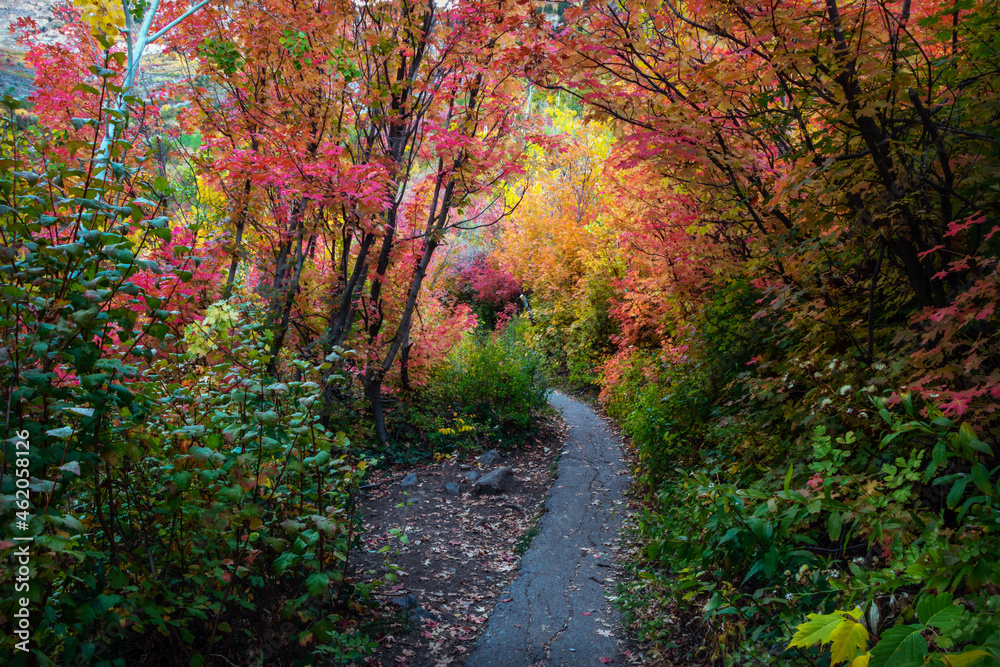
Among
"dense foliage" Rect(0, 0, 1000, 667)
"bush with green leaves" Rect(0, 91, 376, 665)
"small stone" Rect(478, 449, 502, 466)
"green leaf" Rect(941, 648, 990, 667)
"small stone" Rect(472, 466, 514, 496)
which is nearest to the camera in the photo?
"green leaf" Rect(941, 648, 990, 667)

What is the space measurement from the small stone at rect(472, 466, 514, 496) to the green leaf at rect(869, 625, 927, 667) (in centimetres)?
512

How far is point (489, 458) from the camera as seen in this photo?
22.5 feet

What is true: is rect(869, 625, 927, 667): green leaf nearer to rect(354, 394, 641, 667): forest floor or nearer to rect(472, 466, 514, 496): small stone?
rect(354, 394, 641, 667): forest floor

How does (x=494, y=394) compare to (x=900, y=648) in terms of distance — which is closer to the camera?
(x=900, y=648)

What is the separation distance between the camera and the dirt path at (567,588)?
3402mm

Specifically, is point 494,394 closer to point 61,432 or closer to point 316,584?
point 316,584

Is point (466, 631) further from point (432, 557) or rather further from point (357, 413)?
point (357, 413)

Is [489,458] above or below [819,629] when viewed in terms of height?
below

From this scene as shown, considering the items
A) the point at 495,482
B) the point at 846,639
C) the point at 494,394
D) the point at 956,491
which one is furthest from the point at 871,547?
the point at 494,394

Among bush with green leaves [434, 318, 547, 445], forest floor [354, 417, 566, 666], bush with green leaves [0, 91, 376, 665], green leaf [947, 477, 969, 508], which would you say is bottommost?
forest floor [354, 417, 566, 666]

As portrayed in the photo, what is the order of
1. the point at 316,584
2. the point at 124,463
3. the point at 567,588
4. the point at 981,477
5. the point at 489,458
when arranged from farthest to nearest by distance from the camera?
the point at 489,458 < the point at 567,588 < the point at 316,584 < the point at 124,463 < the point at 981,477

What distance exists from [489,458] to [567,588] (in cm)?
277

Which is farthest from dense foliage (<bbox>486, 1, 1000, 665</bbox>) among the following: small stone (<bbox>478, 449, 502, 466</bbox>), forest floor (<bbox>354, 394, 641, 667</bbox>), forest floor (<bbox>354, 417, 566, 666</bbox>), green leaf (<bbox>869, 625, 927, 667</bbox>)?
small stone (<bbox>478, 449, 502, 466</bbox>)

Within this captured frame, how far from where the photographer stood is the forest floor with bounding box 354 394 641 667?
3432 mm
